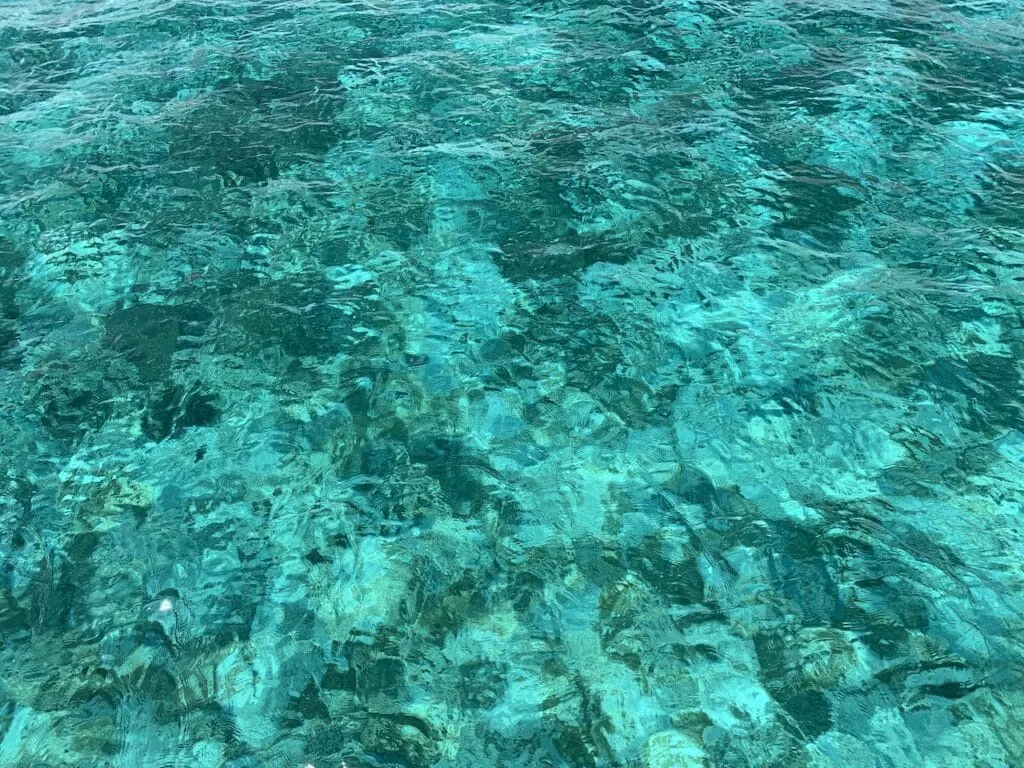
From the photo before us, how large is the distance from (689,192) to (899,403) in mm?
2928

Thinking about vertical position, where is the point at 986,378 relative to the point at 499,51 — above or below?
below

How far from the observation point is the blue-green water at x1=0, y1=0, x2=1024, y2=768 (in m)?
3.49

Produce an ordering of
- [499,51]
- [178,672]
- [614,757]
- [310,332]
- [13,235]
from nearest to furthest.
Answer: [614,757] → [178,672] → [310,332] → [13,235] → [499,51]

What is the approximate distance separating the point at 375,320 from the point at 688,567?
3.23 metres

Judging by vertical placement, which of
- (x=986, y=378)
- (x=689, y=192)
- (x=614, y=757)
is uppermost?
(x=689, y=192)

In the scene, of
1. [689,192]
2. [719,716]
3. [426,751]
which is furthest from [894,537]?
[689,192]

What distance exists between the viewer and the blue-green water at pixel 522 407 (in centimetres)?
349

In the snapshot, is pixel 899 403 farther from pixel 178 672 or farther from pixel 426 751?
pixel 178 672

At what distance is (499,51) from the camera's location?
882cm

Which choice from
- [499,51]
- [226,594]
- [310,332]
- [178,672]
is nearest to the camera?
[178,672]

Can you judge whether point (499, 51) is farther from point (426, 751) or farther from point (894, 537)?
point (426, 751)

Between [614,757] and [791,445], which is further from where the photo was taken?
[791,445]

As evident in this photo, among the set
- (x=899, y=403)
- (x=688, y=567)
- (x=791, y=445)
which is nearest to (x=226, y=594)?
(x=688, y=567)

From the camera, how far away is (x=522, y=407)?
4.98 meters
